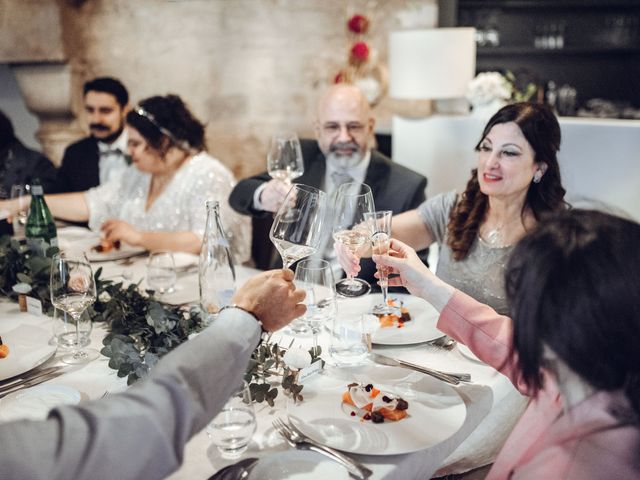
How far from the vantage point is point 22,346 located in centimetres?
148

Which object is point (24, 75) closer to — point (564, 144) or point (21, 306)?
point (21, 306)

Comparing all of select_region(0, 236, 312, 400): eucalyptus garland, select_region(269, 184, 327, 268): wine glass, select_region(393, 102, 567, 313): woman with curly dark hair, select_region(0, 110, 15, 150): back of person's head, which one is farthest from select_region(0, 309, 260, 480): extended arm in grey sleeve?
select_region(0, 110, 15, 150): back of person's head

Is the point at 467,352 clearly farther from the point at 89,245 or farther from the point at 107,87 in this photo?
the point at 107,87

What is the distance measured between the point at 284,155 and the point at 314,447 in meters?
1.20

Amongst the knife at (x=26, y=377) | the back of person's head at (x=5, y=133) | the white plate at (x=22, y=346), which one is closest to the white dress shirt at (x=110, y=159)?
the back of person's head at (x=5, y=133)

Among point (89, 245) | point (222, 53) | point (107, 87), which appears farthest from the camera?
point (222, 53)

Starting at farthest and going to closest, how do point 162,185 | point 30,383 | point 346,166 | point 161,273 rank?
point 162,185 < point 346,166 < point 161,273 < point 30,383

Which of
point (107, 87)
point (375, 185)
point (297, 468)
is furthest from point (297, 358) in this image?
point (107, 87)

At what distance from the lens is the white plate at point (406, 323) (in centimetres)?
144

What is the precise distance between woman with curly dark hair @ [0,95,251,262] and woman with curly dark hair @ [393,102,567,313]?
3.61ft

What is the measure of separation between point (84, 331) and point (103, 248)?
0.78m

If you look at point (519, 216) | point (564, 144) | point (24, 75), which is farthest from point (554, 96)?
point (24, 75)

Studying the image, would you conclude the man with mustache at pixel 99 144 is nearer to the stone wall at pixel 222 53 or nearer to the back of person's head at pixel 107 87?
the back of person's head at pixel 107 87

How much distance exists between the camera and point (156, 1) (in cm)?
421
